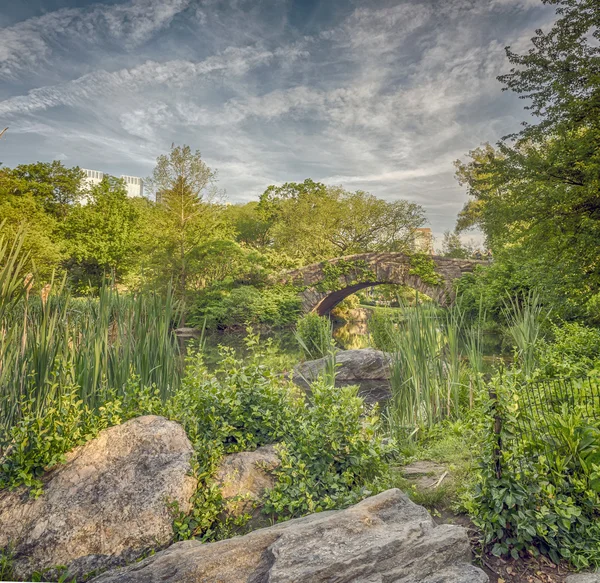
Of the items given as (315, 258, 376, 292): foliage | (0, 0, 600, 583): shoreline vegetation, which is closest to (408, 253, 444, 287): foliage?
(315, 258, 376, 292): foliage

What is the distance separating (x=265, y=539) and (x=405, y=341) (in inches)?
105

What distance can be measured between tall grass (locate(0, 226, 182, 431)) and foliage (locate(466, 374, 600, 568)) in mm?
2018

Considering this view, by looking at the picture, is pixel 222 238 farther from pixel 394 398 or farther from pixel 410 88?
pixel 394 398

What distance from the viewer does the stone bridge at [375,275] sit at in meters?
16.2

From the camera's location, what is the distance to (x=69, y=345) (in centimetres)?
287

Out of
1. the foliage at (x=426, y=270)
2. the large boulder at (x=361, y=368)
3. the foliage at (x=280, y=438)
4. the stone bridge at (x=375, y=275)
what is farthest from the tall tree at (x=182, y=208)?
the foliage at (x=280, y=438)

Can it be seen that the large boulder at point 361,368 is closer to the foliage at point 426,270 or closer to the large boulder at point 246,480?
the large boulder at point 246,480

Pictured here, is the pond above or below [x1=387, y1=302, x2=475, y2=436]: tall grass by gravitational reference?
below

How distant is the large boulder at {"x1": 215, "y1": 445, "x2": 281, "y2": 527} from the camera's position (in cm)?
221

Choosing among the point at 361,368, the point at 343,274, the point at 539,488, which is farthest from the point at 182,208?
the point at 539,488

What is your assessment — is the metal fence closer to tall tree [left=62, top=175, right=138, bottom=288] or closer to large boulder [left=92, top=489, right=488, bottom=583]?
large boulder [left=92, top=489, right=488, bottom=583]

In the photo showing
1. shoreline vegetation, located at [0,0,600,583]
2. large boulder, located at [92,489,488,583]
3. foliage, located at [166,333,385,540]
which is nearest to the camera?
large boulder, located at [92,489,488,583]

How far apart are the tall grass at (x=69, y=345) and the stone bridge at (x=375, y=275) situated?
13230 millimetres

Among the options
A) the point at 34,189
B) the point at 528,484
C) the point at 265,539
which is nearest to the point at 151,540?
the point at 265,539
